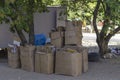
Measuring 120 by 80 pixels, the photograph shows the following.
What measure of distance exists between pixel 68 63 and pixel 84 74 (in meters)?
0.71

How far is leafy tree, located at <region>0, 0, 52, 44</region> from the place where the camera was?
10.0 m

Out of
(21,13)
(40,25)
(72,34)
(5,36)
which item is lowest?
(5,36)

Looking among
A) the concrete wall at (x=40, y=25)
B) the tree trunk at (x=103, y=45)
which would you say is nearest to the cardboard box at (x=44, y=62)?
the concrete wall at (x=40, y=25)

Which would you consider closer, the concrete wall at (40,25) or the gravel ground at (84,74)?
the gravel ground at (84,74)

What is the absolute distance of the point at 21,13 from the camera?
10.7m

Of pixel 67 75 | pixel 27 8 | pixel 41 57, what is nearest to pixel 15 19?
pixel 27 8

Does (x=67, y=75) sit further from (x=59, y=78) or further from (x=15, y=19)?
(x=15, y=19)

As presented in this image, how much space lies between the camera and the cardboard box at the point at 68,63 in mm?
9570

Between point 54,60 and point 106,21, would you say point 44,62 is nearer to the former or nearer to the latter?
point 54,60

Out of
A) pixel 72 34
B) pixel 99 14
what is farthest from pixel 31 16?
pixel 99 14

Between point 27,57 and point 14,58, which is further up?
point 27,57

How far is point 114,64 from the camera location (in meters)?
11.6

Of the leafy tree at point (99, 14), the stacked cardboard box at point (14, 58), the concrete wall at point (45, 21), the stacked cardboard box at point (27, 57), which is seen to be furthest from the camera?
the concrete wall at point (45, 21)

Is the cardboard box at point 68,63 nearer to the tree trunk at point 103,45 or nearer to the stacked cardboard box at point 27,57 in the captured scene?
the stacked cardboard box at point 27,57
